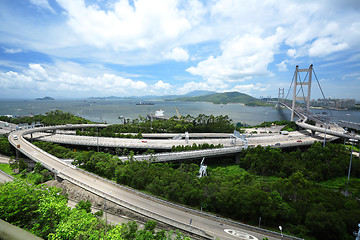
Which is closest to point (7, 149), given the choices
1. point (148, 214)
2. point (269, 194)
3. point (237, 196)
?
point (148, 214)

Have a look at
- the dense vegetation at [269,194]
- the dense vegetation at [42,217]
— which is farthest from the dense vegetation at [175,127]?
the dense vegetation at [42,217]

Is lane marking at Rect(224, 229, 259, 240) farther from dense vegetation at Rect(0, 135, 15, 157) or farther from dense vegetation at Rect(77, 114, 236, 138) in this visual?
dense vegetation at Rect(0, 135, 15, 157)

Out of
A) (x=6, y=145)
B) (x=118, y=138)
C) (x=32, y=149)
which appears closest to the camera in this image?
(x=32, y=149)

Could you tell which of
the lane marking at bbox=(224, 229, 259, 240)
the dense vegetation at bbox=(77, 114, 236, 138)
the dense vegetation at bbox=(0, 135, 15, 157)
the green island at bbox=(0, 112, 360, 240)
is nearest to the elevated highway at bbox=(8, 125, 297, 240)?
the lane marking at bbox=(224, 229, 259, 240)

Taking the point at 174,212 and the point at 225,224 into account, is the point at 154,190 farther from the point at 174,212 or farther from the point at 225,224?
the point at 225,224

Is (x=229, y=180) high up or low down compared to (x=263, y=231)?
up

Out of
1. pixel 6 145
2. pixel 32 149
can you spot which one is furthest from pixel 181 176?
pixel 6 145

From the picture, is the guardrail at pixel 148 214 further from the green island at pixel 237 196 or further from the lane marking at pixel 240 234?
the lane marking at pixel 240 234
